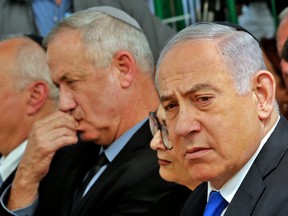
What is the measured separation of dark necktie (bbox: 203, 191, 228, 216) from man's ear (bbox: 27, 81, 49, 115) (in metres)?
2.22

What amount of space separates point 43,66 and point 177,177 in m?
1.80

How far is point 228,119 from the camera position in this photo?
118 inches

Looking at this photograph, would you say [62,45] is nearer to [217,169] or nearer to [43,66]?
[43,66]

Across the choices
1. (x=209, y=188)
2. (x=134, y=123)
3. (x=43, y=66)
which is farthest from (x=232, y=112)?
(x=43, y=66)

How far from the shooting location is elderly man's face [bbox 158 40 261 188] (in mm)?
3012

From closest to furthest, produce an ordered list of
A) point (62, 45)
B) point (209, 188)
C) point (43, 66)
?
point (209, 188), point (62, 45), point (43, 66)

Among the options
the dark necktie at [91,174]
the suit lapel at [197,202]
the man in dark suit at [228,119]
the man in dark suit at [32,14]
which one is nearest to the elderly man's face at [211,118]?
the man in dark suit at [228,119]

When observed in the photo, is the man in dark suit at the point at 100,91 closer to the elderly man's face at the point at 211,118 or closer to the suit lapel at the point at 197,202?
the suit lapel at the point at 197,202

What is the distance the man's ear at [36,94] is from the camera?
520 cm

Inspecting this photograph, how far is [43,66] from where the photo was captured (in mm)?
5215

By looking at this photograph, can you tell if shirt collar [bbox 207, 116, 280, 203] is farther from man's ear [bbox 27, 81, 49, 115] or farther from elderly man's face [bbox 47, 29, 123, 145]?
man's ear [bbox 27, 81, 49, 115]

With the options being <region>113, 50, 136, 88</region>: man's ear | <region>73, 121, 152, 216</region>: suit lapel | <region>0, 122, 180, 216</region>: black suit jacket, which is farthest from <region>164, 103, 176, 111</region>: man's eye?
<region>113, 50, 136, 88</region>: man's ear

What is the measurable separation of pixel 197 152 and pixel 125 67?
1.51 m

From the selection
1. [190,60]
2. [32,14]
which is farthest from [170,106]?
[32,14]
